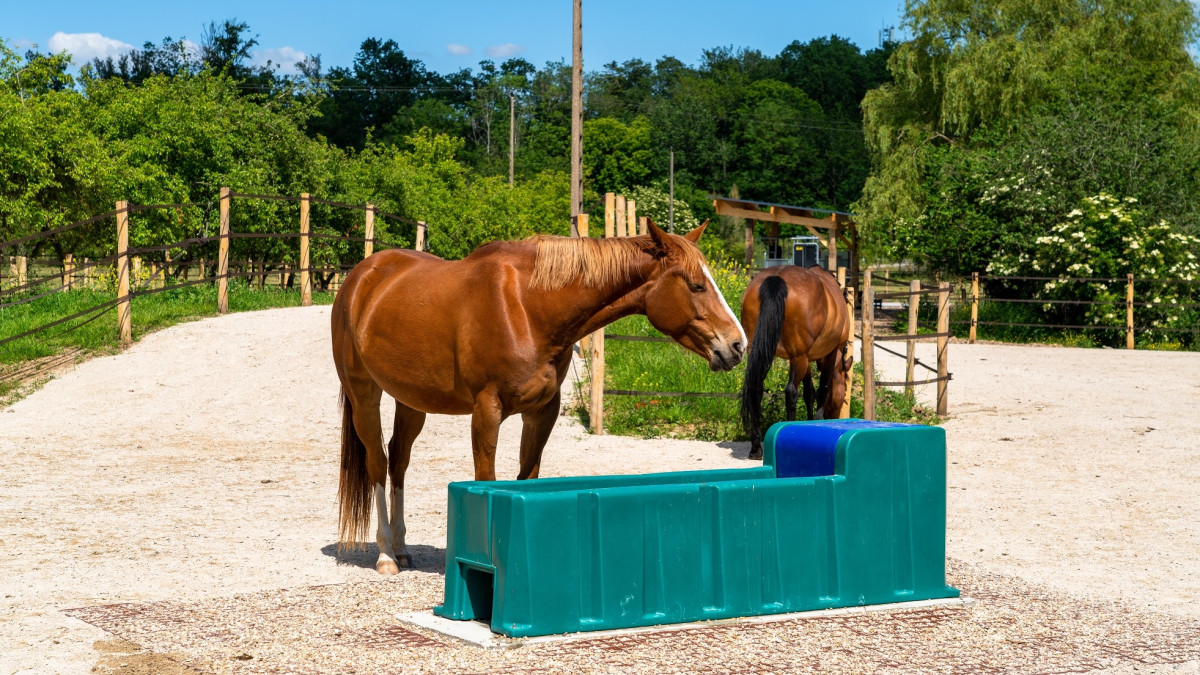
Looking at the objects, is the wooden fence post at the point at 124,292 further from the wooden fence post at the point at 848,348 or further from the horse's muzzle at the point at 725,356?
the horse's muzzle at the point at 725,356

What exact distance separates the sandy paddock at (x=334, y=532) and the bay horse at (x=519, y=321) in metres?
0.95

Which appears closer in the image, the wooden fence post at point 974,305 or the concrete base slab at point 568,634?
the concrete base slab at point 568,634

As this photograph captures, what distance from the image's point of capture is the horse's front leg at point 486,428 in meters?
5.50

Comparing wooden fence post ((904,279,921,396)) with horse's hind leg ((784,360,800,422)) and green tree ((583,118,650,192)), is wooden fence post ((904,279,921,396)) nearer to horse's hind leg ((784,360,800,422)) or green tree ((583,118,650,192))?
horse's hind leg ((784,360,800,422))

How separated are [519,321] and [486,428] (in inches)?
21.2

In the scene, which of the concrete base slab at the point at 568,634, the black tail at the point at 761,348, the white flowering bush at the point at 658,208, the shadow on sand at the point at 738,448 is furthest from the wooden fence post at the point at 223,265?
the white flowering bush at the point at 658,208

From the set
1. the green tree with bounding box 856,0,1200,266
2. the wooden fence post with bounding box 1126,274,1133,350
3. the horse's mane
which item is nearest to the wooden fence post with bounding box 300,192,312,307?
the horse's mane

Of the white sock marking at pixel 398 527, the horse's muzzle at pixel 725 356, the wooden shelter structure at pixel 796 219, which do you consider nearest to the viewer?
the horse's muzzle at pixel 725 356

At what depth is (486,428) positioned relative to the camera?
551 cm

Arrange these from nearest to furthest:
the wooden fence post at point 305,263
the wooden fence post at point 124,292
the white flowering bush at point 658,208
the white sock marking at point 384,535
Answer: the white sock marking at point 384,535 → the wooden fence post at point 124,292 → the wooden fence post at point 305,263 → the white flowering bush at point 658,208

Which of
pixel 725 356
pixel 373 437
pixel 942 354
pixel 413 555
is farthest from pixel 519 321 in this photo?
pixel 942 354

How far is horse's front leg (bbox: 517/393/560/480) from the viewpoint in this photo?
573 cm

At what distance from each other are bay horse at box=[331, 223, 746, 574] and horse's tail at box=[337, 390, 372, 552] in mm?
186

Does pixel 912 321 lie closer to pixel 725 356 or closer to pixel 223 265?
pixel 725 356
